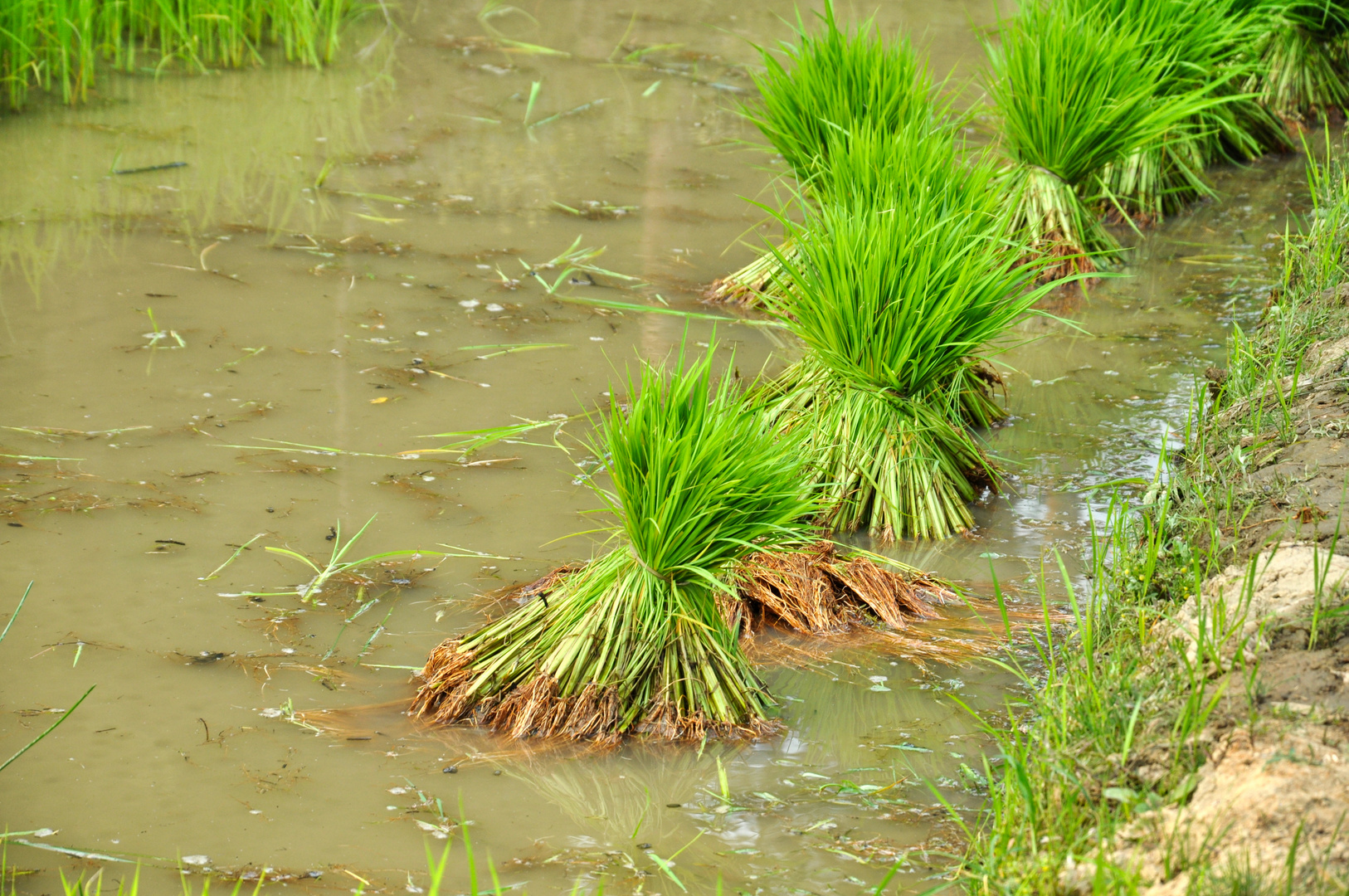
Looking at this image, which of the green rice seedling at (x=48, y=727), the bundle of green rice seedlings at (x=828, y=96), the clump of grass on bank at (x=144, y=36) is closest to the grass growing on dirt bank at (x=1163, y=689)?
the green rice seedling at (x=48, y=727)

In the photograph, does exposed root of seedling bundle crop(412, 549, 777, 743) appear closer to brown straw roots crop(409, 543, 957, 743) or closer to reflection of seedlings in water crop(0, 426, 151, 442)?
brown straw roots crop(409, 543, 957, 743)

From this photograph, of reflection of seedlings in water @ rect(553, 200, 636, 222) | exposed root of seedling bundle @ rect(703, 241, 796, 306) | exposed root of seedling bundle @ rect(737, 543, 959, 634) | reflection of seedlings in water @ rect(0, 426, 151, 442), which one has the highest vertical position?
reflection of seedlings in water @ rect(553, 200, 636, 222)

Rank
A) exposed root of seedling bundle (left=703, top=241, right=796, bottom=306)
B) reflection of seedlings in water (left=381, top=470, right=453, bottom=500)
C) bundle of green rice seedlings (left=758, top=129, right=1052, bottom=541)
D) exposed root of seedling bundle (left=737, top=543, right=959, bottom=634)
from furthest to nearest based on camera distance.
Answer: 1. exposed root of seedling bundle (left=703, top=241, right=796, bottom=306)
2. reflection of seedlings in water (left=381, top=470, right=453, bottom=500)
3. bundle of green rice seedlings (left=758, top=129, right=1052, bottom=541)
4. exposed root of seedling bundle (left=737, top=543, right=959, bottom=634)

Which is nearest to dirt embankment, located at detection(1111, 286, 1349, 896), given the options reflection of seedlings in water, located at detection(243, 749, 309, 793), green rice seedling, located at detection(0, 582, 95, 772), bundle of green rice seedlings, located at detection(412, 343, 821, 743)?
bundle of green rice seedlings, located at detection(412, 343, 821, 743)

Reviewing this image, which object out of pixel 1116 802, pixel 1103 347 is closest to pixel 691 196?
pixel 1103 347

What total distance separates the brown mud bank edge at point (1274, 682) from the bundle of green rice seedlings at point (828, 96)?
2099 millimetres

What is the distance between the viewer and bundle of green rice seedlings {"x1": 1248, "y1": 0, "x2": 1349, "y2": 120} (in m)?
6.43

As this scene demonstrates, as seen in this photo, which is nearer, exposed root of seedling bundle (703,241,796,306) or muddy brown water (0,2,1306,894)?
muddy brown water (0,2,1306,894)

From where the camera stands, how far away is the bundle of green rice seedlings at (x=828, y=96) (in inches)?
177

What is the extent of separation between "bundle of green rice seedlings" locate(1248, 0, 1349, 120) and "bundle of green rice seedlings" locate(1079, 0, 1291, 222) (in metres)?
0.16

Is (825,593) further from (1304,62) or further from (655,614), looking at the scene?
(1304,62)

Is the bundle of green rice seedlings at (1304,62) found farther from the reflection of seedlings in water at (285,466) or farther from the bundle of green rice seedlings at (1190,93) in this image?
the reflection of seedlings in water at (285,466)

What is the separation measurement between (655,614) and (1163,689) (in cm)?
Result: 101

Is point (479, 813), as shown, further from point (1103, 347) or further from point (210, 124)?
point (210, 124)
